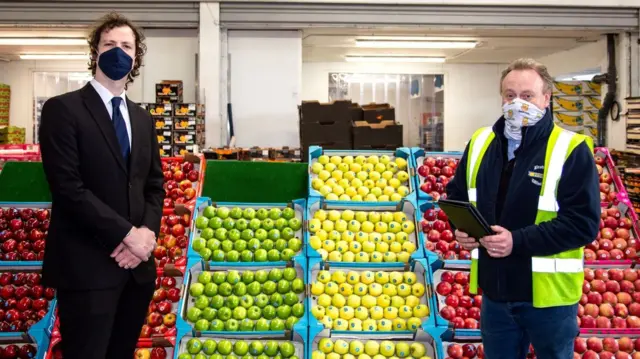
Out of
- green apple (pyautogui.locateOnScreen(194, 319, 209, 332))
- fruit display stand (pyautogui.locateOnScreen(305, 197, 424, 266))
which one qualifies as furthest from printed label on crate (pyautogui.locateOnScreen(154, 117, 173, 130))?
green apple (pyautogui.locateOnScreen(194, 319, 209, 332))

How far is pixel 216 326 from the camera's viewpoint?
11.8 ft

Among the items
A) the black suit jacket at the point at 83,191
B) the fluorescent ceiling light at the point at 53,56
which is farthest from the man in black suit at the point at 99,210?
the fluorescent ceiling light at the point at 53,56

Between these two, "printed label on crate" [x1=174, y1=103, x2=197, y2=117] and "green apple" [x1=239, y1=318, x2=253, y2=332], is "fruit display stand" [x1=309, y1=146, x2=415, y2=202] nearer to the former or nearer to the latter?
"green apple" [x1=239, y1=318, x2=253, y2=332]

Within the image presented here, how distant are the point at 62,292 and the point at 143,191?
1.70 ft

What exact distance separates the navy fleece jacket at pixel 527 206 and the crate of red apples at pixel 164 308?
2147 millimetres

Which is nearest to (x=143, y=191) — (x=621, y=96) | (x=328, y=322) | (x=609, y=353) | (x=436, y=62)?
(x=328, y=322)

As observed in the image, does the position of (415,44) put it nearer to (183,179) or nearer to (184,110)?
(184,110)

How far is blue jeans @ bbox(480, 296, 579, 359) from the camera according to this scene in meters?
2.22

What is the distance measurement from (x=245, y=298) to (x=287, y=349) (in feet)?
1.53

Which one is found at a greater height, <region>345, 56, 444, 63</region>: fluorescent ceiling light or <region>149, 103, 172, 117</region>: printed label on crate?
<region>345, 56, 444, 63</region>: fluorescent ceiling light

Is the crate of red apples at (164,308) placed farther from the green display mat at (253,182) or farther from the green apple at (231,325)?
the green display mat at (253,182)

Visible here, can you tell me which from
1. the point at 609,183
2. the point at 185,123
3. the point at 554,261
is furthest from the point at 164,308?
the point at 185,123

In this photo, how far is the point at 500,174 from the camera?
2359 mm

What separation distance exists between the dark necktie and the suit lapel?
3 cm
